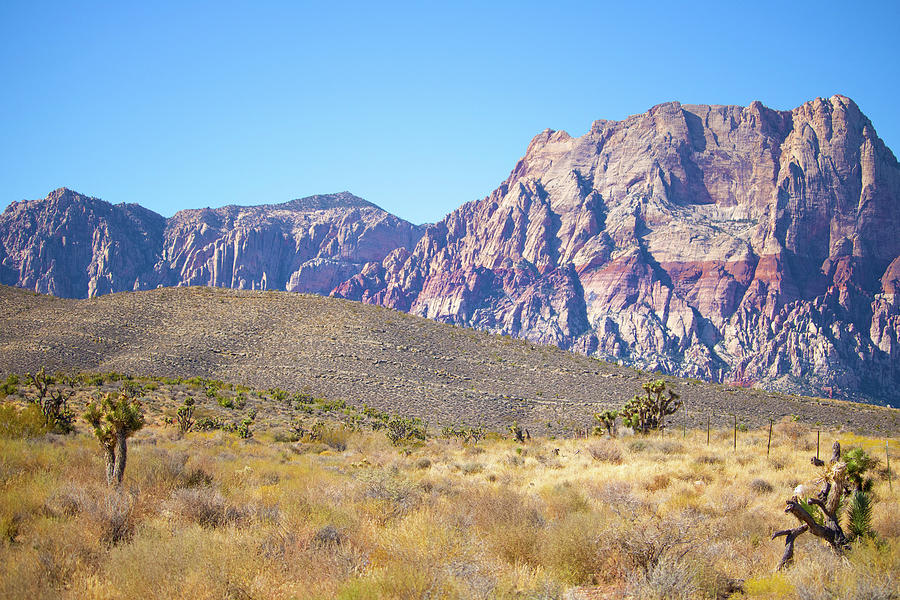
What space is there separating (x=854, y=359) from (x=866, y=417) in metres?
143

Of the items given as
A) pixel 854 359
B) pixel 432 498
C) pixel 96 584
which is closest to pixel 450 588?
pixel 96 584

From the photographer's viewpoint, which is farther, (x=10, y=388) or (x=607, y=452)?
(x=10, y=388)

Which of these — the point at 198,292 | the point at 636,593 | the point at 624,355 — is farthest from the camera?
the point at 624,355

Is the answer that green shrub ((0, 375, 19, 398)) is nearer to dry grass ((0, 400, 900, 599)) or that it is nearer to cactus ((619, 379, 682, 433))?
dry grass ((0, 400, 900, 599))

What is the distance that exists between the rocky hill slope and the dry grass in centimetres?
3220

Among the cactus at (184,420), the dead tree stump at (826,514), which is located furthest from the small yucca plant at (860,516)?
the cactus at (184,420)

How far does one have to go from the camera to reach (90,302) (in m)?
67.8

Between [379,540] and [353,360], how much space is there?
51.1 meters

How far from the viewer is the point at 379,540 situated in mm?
7809

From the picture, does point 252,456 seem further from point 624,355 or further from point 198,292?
point 624,355

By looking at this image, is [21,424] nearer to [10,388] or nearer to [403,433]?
[403,433]

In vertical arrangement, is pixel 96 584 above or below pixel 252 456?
above

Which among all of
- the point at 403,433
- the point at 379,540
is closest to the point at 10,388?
the point at 403,433

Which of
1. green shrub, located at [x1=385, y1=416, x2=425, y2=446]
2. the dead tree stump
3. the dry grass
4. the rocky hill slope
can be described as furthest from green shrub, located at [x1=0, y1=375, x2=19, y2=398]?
the dead tree stump
